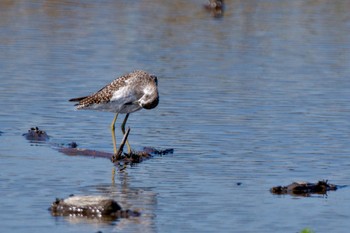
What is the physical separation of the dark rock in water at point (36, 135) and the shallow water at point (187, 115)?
17 centimetres

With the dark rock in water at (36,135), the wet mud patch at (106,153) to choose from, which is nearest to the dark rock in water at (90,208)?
the wet mud patch at (106,153)

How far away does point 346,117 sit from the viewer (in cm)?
1928

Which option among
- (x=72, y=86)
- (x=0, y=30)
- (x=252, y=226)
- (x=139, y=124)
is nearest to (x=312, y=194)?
(x=252, y=226)

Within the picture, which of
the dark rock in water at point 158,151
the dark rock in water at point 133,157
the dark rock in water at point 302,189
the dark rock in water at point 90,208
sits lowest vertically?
the dark rock in water at point 90,208

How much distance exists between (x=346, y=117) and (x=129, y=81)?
4.64 metres

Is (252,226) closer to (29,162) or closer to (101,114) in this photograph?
(29,162)

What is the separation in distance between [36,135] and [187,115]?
123 inches

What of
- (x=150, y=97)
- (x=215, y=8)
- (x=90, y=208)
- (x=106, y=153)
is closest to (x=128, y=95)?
(x=150, y=97)

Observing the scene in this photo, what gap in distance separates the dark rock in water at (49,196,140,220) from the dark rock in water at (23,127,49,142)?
14.5 feet

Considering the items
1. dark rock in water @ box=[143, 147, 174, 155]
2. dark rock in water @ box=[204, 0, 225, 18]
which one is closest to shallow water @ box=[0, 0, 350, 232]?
dark rock in water @ box=[143, 147, 174, 155]

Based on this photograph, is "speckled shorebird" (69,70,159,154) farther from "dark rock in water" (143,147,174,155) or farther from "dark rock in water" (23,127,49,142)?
"dark rock in water" (23,127,49,142)

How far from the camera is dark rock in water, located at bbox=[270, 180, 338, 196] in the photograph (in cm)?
1360

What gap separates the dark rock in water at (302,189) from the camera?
44.6 ft

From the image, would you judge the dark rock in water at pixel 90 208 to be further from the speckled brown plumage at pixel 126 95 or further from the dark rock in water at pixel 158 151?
the dark rock in water at pixel 158 151
